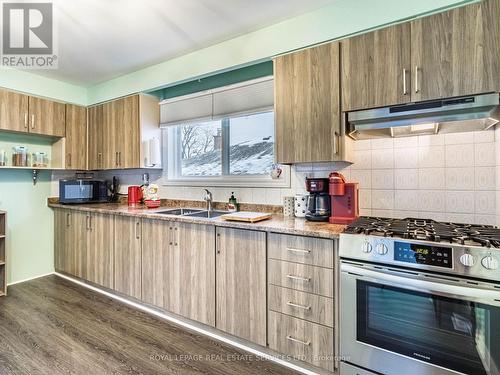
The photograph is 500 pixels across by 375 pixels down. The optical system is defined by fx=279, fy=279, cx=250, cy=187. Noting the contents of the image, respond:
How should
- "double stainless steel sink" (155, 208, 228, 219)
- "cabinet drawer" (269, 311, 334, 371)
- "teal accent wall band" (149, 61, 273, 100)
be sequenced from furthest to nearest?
"double stainless steel sink" (155, 208, 228, 219), "teal accent wall band" (149, 61, 273, 100), "cabinet drawer" (269, 311, 334, 371)

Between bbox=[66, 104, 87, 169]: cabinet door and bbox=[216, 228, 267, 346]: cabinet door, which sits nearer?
bbox=[216, 228, 267, 346]: cabinet door

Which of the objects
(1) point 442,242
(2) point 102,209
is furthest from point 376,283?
(2) point 102,209

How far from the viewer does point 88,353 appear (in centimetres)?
200

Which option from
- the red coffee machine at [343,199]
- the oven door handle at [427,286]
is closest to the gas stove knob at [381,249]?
the oven door handle at [427,286]

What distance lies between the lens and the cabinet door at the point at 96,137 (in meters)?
3.62

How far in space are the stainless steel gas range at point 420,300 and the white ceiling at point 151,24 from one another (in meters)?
1.77

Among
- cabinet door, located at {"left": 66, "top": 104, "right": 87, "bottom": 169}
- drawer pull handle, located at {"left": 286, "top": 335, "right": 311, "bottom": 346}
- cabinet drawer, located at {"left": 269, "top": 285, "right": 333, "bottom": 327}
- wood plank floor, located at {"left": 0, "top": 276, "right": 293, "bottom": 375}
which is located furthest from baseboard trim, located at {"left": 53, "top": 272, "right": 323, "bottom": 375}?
cabinet door, located at {"left": 66, "top": 104, "right": 87, "bottom": 169}

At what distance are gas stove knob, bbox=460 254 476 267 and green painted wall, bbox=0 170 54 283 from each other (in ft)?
14.1

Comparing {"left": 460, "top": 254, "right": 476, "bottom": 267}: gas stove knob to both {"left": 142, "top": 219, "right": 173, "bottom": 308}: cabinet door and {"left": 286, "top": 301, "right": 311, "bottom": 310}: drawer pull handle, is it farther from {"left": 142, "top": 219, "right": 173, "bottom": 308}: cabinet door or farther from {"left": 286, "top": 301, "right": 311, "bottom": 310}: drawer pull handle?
{"left": 142, "top": 219, "right": 173, "bottom": 308}: cabinet door

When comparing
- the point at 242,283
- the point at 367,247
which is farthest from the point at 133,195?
the point at 367,247

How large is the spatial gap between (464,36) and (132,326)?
3117mm

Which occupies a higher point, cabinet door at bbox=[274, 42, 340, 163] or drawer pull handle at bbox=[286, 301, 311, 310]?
cabinet door at bbox=[274, 42, 340, 163]

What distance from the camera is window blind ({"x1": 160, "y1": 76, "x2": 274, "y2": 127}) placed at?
254 cm

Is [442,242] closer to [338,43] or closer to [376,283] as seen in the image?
[376,283]
